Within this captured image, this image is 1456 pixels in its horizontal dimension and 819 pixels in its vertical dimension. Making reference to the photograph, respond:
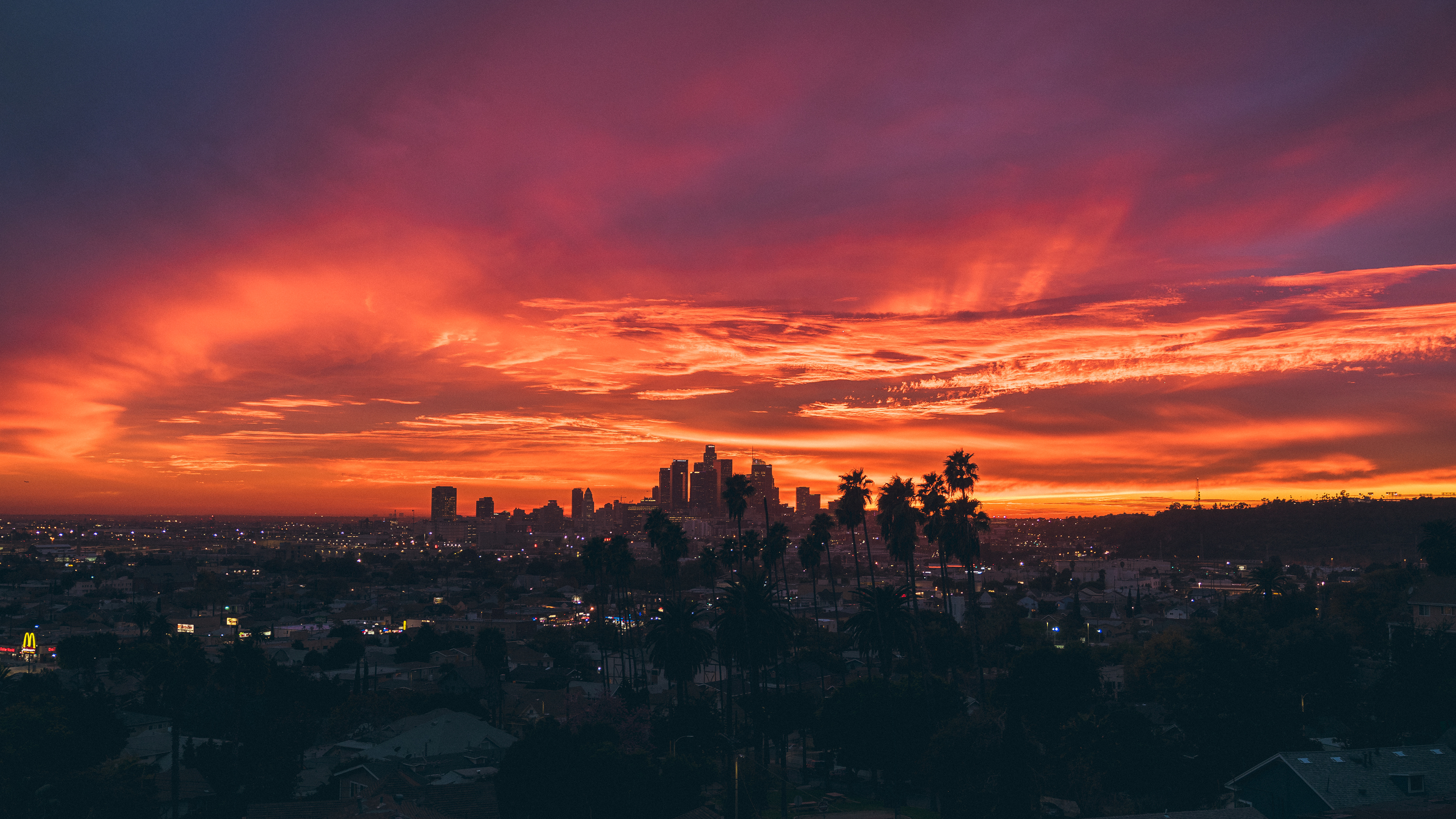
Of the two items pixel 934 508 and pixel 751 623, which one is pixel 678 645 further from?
pixel 934 508

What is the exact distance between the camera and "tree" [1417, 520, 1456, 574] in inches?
3964

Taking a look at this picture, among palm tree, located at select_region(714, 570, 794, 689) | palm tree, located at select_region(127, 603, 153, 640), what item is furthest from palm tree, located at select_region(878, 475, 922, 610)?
palm tree, located at select_region(127, 603, 153, 640)

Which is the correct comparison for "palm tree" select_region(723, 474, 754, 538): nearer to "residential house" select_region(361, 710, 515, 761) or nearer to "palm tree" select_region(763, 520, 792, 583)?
"palm tree" select_region(763, 520, 792, 583)

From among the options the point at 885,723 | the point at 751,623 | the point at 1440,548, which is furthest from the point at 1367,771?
the point at 1440,548

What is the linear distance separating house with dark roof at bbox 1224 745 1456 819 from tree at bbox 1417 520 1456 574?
71117mm

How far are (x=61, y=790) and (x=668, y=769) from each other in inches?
1135

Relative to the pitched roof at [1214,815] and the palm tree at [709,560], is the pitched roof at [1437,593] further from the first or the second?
the pitched roof at [1214,815]

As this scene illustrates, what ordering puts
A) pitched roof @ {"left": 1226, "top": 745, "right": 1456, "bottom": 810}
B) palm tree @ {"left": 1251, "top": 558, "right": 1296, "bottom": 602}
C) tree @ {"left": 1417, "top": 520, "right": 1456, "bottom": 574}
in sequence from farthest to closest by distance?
1. tree @ {"left": 1417, "top": 520, "right": 1456, "bottom": 574}
2. palm tree @ {"left": 1251, "top": 558, "right": 1296, "bottom": 602}
3. pitched roof @ {"left": 1226, "top": 745, "right": 1456, "bottom": 810}

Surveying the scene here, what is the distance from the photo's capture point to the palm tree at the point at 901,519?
74.2 meters

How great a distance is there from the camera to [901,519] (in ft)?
246

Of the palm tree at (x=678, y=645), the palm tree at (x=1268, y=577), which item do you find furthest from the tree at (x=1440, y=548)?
the palm tree at (x=678, y=645)

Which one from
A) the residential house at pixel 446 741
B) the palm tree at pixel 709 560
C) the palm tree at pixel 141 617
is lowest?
the palm tree at pixel 141 617

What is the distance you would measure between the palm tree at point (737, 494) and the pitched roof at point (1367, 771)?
46.4 meters

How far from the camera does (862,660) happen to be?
360 ft
